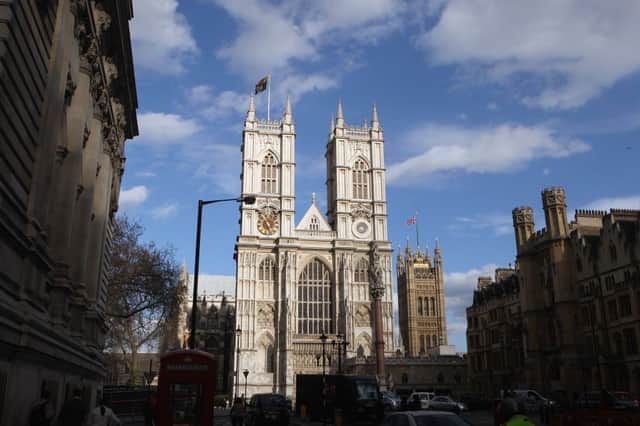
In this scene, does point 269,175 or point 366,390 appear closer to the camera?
point 366,390

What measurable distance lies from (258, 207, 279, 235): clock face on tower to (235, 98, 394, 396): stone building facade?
135 mm

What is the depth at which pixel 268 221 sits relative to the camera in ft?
251

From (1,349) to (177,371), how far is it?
6.20m

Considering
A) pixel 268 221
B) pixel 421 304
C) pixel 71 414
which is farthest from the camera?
pixel 421 304

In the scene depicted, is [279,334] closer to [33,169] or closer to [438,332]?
[438,332]

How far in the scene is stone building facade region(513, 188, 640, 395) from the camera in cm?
4028

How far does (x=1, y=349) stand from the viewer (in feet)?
30.0

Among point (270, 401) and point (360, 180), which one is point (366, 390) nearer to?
point (270, 401)

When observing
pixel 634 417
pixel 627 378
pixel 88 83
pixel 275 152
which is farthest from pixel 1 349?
pixel 275 152

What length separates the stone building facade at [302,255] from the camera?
70.6m

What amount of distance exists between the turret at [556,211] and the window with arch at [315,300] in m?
34.7

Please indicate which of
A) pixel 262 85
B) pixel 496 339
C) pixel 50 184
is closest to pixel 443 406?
pixel 50 184

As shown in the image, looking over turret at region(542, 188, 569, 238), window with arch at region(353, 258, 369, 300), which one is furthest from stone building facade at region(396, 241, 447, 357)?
turret at region(542, 188, 569, 238)

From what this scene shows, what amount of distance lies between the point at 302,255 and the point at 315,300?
626cm
